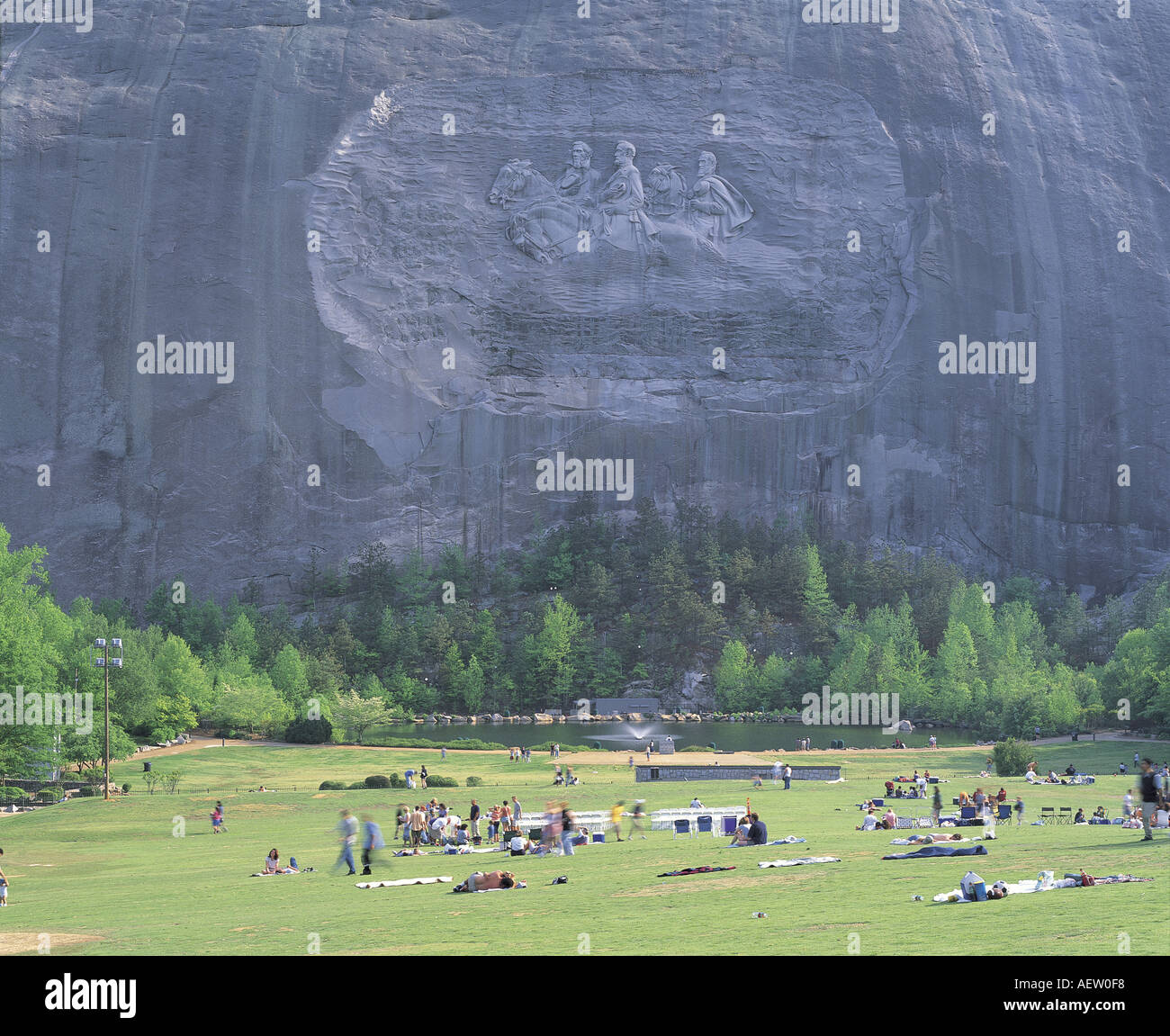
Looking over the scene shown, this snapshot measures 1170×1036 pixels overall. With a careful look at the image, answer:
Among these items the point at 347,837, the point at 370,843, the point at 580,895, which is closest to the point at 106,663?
the point at 347,837

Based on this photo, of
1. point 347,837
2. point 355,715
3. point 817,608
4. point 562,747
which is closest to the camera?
point 347,837

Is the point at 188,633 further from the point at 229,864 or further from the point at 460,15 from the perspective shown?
the point at 229,864

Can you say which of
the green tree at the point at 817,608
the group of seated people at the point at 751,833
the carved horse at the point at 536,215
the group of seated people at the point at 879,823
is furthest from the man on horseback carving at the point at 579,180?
the group of seated people at the point at 751,833

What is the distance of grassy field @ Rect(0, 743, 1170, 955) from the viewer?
13.2m

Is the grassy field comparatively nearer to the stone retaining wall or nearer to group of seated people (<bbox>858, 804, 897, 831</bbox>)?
group of seated people (<bbox>858, 804, 897, 831</bbox>)

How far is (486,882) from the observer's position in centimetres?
1836

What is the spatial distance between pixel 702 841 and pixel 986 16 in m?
85.6

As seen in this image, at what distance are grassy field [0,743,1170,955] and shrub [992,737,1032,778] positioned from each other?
5.84 m

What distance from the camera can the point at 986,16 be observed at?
95375mm

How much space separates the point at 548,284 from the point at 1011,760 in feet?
189

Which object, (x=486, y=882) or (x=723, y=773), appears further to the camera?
(x=723, y=773)

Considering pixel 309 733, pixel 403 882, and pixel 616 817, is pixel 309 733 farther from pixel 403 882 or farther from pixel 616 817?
pixel 403 882

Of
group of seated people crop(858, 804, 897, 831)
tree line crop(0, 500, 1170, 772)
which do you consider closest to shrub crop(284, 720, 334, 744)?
tree line crop(0, 500, 1170, 772)

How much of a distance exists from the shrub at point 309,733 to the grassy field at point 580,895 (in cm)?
2049
